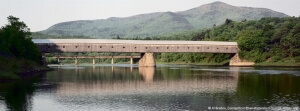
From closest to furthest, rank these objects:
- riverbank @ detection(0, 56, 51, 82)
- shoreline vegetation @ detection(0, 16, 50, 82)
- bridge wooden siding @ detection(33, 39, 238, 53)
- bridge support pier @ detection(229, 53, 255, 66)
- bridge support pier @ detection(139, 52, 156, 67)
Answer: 1. riverbank @ detection(0, 56, 51, 82)
2. shoreline vegetation @ detection(0, 16, 50, 82)
3. bridge wooden siding @ detection(33, 39, 238, 53)
4. bridge support pier @ detection(139, 52, 156, 67)
5. bridge support pier @ detection(229, 53, 255, 66)

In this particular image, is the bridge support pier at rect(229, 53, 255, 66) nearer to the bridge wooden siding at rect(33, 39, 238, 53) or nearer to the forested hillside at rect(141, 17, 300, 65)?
the forested hillside at rect(141, 17, 300, 65)

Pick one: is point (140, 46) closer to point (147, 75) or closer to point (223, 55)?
point (223, 55)

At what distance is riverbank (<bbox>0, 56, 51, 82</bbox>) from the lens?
167 ft

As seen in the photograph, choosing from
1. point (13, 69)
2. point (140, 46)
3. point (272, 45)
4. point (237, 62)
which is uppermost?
point (140, 46)

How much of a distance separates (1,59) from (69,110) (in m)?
31.1

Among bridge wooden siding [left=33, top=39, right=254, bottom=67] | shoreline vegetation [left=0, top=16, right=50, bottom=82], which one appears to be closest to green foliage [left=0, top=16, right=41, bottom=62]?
shoreline vegetation [left=0, top=16, right=50, bottom=82]

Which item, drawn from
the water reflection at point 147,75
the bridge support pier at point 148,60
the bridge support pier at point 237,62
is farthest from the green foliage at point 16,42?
the bridge support pier at point 237,62

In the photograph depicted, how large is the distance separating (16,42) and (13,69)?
13.8 metres

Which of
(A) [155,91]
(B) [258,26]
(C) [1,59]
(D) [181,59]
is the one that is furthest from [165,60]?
(A) [155,91]

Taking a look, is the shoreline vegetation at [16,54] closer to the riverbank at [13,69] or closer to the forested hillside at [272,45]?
the riverbank at [13,69]

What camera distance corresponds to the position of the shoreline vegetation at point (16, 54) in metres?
53.8

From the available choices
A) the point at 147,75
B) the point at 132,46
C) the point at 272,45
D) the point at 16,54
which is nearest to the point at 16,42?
the point at 16,54

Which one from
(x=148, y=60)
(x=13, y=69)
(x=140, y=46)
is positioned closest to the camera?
(x=13, y=69)

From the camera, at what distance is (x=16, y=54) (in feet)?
224
